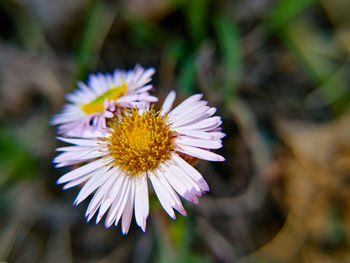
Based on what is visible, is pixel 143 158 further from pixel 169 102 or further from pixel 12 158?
pixel 12 158

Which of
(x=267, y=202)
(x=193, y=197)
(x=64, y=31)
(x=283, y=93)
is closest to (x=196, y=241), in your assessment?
(x=267, y=202)

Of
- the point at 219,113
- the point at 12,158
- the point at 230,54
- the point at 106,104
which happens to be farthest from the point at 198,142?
the point at 12,158

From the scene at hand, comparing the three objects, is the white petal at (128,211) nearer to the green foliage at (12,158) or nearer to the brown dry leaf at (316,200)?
the brown dry leaf at (316,200)

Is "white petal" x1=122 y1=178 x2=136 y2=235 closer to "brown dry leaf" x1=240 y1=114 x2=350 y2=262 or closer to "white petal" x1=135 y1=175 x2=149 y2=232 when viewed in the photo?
"white petal" x1=135 y1=175 x2=149 y2=232

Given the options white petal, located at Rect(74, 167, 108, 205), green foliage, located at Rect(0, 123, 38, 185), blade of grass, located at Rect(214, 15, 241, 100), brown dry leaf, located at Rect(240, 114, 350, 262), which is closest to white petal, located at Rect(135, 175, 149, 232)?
white petal, located at Rect(74, 167, 108, 205)

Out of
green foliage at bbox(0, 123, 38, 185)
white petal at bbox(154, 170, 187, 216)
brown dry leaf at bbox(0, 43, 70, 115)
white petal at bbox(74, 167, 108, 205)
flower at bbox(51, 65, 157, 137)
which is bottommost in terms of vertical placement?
white petal at bbox(154, 170, 187, 216)

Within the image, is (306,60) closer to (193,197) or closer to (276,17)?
(276,17)
